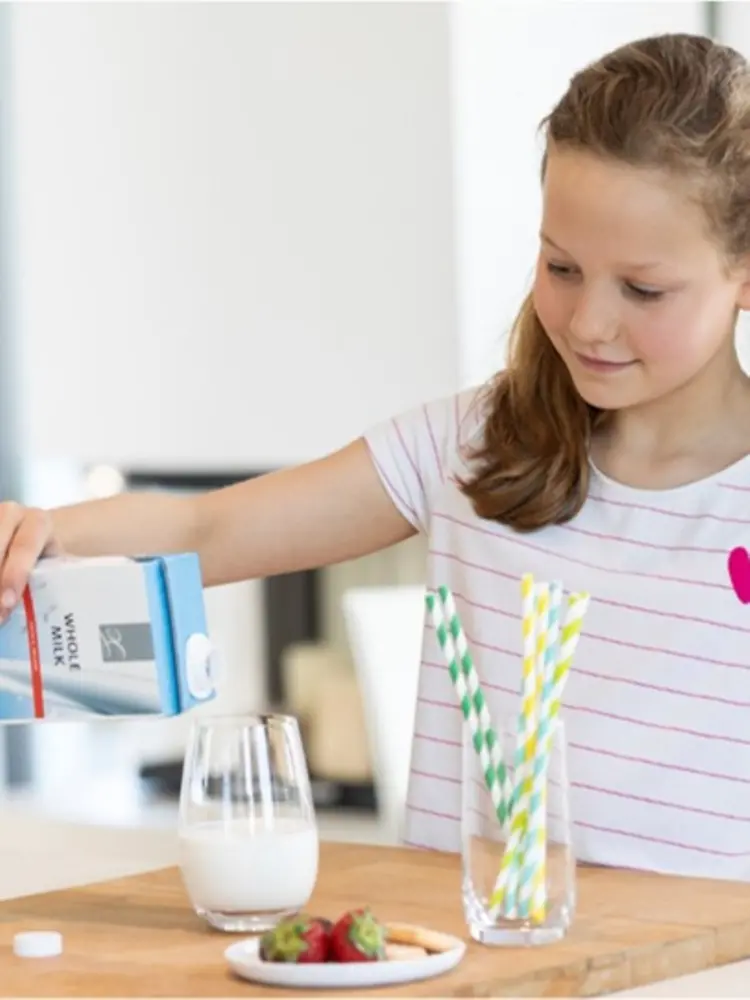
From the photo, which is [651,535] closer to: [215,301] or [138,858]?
[138,858]

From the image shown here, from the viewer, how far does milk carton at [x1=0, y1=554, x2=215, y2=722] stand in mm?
1240

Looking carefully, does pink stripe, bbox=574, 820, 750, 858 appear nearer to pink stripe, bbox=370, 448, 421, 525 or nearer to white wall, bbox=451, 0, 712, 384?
pink stripe, bbox=370, 448, 421, 525

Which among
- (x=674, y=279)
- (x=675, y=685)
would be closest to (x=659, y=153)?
(x=674, y=279)

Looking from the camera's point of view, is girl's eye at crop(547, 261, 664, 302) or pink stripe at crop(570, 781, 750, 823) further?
pink stripe at crop(570, 781, 750, 823)

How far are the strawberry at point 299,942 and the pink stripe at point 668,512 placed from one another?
63 centimetres

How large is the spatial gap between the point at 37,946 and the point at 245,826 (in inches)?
5.9

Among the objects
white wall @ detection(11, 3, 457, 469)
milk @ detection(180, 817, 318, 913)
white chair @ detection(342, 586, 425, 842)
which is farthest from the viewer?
white wall @ detection(11, 3, 457, 469)

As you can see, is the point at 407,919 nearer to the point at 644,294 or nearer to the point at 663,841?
the point at 663,841

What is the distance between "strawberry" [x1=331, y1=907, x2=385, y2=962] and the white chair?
1.49 meters

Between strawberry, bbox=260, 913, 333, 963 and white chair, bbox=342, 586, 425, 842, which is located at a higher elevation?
strawberry, bbox=260, 913, 333, 963

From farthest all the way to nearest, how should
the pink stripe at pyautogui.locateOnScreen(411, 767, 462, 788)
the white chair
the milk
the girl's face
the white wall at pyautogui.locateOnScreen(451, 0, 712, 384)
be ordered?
the white wall at pyautogui.locateOnScreen(451, 0, 712, 384)
the white chair
the pink stripe at pyautogui.locateOnScreen(411, 767, 462, 788)
the girl's face
the milk

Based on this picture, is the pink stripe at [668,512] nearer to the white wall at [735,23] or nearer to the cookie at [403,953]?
the cookie at [403,953]

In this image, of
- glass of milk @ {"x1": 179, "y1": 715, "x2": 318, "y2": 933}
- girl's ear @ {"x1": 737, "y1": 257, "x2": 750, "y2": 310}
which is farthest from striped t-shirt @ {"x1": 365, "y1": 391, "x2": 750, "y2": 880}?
glass of milk @ {"x1": 179, "y1": 715, "x2": 318, "y2": 933}

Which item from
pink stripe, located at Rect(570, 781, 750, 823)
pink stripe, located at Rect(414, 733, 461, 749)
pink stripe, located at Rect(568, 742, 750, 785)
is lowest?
pink stripe, located at Rect(570, 781, 750, 823)
